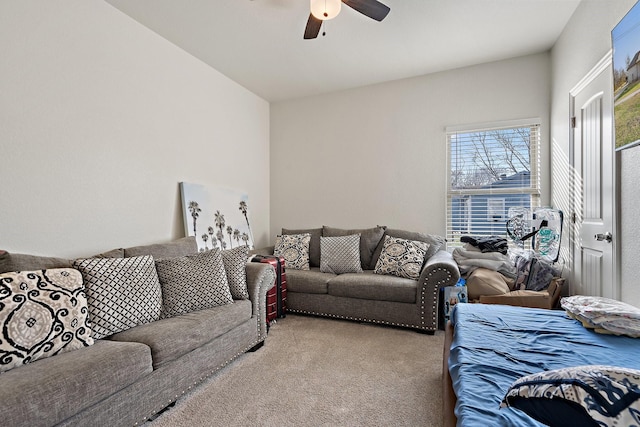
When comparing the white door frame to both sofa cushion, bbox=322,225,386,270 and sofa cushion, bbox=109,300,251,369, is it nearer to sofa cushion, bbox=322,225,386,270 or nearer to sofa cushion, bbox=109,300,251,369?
sofa cushion, bbox=322,225,386,270

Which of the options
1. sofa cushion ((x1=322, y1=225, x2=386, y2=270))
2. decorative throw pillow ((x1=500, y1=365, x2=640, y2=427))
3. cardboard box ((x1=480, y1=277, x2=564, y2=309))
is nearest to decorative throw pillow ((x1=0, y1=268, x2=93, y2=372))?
decorative throw pillow ((x1=500, y1=365, x2=640, y2=427))

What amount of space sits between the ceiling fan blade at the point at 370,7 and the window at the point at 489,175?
203cm

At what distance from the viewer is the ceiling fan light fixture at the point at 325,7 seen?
2166mm

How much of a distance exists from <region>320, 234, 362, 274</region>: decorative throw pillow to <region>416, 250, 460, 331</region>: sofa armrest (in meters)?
0.84

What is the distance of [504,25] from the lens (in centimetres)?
298

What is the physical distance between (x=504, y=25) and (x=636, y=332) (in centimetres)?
272

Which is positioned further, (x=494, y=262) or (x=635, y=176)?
(x=494, y=262)

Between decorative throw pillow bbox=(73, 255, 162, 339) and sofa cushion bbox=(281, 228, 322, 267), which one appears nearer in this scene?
decorative throw pillow bbox=(73, 255, 162, 339)

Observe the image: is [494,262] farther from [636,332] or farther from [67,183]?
[67,183]

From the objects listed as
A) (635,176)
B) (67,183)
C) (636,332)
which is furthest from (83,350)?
(635,176)

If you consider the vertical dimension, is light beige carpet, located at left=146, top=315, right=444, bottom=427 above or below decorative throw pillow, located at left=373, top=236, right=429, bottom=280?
below

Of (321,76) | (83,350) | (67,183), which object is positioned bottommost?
(83,350)

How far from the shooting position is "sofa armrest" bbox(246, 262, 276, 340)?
2.70 metres

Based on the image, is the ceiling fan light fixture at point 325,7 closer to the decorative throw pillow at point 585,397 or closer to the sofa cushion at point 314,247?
the decorative throw pillow at point 585,397
